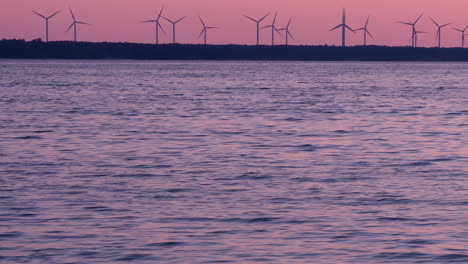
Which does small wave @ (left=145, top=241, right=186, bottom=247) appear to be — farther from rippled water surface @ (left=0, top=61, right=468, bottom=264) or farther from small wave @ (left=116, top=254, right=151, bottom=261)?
small wave @ (left=116, top=254, right=151, bottom=261)

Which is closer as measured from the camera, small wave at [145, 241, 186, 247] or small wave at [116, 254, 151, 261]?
small wave at [116, 254, 151, 261]

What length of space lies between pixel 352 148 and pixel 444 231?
15856 mm

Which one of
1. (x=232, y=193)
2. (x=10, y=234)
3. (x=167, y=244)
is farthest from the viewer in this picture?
(x=232, y=193)

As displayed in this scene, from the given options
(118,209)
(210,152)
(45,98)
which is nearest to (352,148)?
(210,152)

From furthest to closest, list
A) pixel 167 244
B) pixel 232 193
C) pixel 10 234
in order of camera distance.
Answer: pixel 232 193, pixel 10 234, pixel 167 244

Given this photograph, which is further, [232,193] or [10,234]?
[232,193]

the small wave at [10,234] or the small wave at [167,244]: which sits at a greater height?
the small wave at [10,234]

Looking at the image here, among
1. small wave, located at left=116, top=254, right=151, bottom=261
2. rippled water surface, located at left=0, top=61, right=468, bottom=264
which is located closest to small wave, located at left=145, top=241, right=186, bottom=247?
rippled water surface, located at left=0, top=61, right=468, bottom=264

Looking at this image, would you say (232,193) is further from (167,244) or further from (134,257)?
(134,257)

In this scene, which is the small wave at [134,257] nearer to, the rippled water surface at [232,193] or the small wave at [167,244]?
A: the rippled water surface at [232,193]

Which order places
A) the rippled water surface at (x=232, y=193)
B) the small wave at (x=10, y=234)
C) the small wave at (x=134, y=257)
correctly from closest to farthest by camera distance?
the small wave at (x=134, y=257) < the rippled water surface at (x=232, y=193) < the small wave at (x=10, y=234)

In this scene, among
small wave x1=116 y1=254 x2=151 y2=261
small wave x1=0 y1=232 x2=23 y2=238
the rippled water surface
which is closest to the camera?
small wave x1=116 y1=254 x2=151 y2=261

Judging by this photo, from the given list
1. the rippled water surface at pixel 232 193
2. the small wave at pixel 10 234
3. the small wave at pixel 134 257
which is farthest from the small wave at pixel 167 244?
the small wave at pixel 10 234

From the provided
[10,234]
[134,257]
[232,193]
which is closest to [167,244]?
[134,257]
